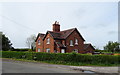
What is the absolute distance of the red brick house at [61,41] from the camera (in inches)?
1169

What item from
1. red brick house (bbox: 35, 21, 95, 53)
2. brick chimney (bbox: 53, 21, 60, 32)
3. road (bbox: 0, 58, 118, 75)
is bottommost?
road (bbox: 0, 58, 118, 75)

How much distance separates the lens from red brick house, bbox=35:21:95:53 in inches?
1169

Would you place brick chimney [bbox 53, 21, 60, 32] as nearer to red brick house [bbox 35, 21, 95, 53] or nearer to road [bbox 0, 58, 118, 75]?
red brick house [bbox 35, 21, 95, 53]

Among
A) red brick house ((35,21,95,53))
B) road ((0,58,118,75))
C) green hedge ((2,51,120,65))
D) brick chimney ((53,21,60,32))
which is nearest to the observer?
road ((0,58,118,75))

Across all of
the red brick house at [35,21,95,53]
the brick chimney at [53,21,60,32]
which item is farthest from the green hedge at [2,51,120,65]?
the brick chimney at [53,21,60,32]

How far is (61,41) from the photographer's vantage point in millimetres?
31016

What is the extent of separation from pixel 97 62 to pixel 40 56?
30.1ft

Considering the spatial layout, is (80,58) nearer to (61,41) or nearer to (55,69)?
(55,69)

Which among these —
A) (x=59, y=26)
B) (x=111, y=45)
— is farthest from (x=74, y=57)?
(x=111, y=45)

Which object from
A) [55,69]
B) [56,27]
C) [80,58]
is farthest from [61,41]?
[55,69]

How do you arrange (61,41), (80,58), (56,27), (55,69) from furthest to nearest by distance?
(56,27) < (61,41) < (80,58) < (55,69)

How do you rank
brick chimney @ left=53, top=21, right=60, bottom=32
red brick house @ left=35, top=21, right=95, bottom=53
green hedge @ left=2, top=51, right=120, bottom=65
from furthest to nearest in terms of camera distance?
brick chimney @ left=53, top=21, right=60, bottom=32, red brick house @ left=35, top=21, right=95, bottom=53, green hedge @ left=2, top=51, right=120, bottom=65

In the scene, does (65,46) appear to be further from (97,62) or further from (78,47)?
(97,62)

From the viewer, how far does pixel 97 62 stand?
58.7ft
